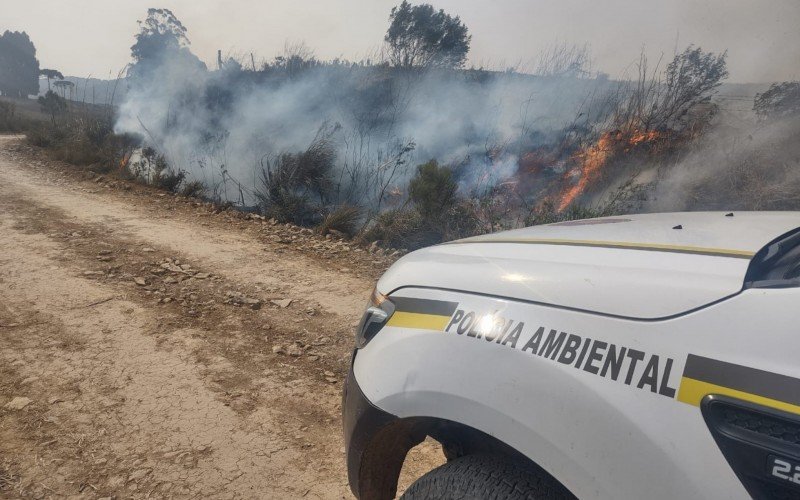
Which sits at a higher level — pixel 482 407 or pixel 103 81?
pixel 103 81

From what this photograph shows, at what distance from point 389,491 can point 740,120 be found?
977cm

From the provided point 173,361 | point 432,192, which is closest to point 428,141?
point 432,192

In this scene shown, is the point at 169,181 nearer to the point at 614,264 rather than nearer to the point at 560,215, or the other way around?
the point at 560,215

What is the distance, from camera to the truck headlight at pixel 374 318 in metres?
1.48

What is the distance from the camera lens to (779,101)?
7992 millimetres

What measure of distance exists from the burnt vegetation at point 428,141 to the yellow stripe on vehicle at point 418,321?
5.01 m

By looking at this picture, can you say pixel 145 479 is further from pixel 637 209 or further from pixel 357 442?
pixel 637 209

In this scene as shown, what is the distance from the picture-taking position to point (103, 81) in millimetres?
14969

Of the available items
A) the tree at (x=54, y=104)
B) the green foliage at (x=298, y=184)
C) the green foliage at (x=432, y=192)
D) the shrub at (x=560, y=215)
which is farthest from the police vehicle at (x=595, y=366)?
the tree at (x=54, y=104)

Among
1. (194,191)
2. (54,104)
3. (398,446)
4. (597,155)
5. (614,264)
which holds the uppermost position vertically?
(597,155)

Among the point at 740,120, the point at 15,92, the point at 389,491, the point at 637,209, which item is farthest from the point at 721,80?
the point at 15,92

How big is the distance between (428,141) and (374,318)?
11.1 metres

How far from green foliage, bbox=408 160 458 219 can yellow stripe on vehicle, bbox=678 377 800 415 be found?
6.17 meters

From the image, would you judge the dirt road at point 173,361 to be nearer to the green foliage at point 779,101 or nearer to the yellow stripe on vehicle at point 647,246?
the yellow stripe on vehicle at point 647,246
